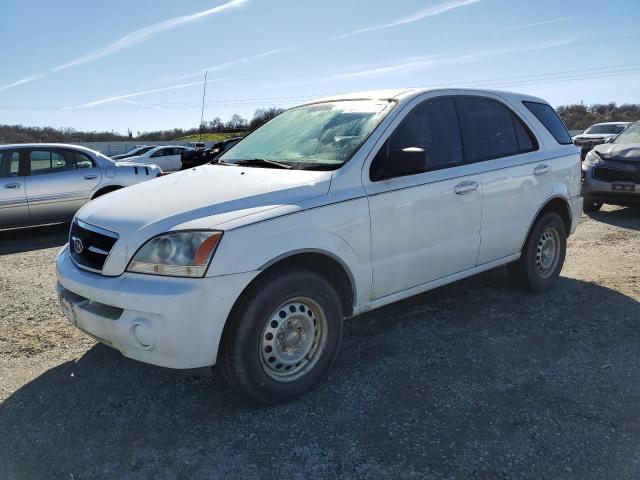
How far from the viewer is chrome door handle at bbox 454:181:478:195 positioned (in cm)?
389

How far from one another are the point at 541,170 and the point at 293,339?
2.88 meters

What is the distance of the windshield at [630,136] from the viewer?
31.6ft

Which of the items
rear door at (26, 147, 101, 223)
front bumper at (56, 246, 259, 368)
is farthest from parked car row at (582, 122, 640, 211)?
rear door at (26, 147, 101, 223)

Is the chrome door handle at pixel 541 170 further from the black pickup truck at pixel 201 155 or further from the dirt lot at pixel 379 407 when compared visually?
the black pickup truck at pixel 201 155

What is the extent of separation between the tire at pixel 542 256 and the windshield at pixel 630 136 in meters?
5.79

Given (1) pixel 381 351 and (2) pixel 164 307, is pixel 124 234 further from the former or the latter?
(1) pixel 381 351

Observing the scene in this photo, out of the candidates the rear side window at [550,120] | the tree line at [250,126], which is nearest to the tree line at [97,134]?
the tree line at [250,126]

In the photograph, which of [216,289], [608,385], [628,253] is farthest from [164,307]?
[628,253]

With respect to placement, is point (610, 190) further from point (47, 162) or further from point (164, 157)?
point (164, 157)

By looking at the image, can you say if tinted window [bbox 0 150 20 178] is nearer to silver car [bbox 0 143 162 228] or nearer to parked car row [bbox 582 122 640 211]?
silver car [bbox 0 143 162 228]

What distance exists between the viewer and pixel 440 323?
4309mm

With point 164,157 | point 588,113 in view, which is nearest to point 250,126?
point 164,157

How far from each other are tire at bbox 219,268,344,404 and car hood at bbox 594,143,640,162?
774 cm

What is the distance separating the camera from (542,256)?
5.01 m
